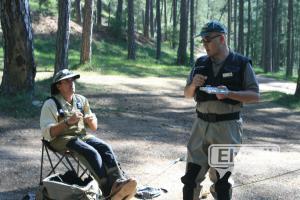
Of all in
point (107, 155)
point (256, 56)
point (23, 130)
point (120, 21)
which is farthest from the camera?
point (256, 56)

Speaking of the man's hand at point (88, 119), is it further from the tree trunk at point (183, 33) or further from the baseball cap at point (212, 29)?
the tree trunk at point (183, 33)

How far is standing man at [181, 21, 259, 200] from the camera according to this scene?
178 inches

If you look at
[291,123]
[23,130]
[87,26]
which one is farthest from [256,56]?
[23,130]

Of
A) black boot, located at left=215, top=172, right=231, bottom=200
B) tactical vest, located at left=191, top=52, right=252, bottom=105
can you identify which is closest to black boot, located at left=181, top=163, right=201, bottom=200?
black boot, located at left=215, top=172, right=231, bottom=200

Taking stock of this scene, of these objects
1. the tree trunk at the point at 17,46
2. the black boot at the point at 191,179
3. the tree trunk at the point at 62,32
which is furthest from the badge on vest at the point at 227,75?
the tree trunk at the point at 62,32

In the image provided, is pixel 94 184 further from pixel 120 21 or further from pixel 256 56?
pixel 256 56

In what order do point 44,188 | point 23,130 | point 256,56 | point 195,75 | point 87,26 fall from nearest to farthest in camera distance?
point 195,75
point 44,188
point 23,130
point 87,26
point 256,56

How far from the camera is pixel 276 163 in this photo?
782cm

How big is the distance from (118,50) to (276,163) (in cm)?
2830

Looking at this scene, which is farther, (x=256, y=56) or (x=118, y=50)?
(x=256, y=56)

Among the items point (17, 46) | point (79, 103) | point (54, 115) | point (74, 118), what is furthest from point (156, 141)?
point (74, 118)

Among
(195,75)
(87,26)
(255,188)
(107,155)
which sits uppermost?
(87,26)

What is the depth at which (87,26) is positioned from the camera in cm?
1966

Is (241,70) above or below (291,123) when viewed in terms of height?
above
